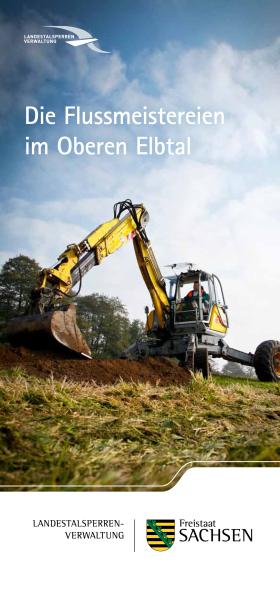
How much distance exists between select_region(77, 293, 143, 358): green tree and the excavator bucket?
34.9 ft

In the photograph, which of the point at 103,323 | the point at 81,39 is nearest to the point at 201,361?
the point at 81,39

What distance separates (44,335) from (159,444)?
3.72m

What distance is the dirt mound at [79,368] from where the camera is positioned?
4.58 m

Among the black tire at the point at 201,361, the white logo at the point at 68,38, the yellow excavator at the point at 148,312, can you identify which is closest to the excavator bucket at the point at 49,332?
the yellow excavator at the point at 148,312

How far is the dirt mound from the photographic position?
180 inches

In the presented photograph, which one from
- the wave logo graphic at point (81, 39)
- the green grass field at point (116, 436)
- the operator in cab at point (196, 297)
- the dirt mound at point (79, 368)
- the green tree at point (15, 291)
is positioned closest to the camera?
the green grass field at point (116, 436)

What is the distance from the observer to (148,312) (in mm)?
8406

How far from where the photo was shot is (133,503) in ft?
4.10

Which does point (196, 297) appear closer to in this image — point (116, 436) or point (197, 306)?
point (197, 306)

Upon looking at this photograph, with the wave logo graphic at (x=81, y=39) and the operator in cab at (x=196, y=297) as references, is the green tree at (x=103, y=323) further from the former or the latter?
the wave logo graphic at (x=81, y=39)

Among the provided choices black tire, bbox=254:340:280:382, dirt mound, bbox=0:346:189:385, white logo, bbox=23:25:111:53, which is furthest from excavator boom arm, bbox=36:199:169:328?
white logo, bbox=23:25:111:53

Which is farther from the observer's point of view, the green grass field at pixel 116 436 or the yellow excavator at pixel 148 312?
the yellow excavator at pixel 148 312

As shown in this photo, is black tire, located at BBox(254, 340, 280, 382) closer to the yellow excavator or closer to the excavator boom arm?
the yellow excavator

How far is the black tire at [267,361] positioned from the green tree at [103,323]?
8819 mm
